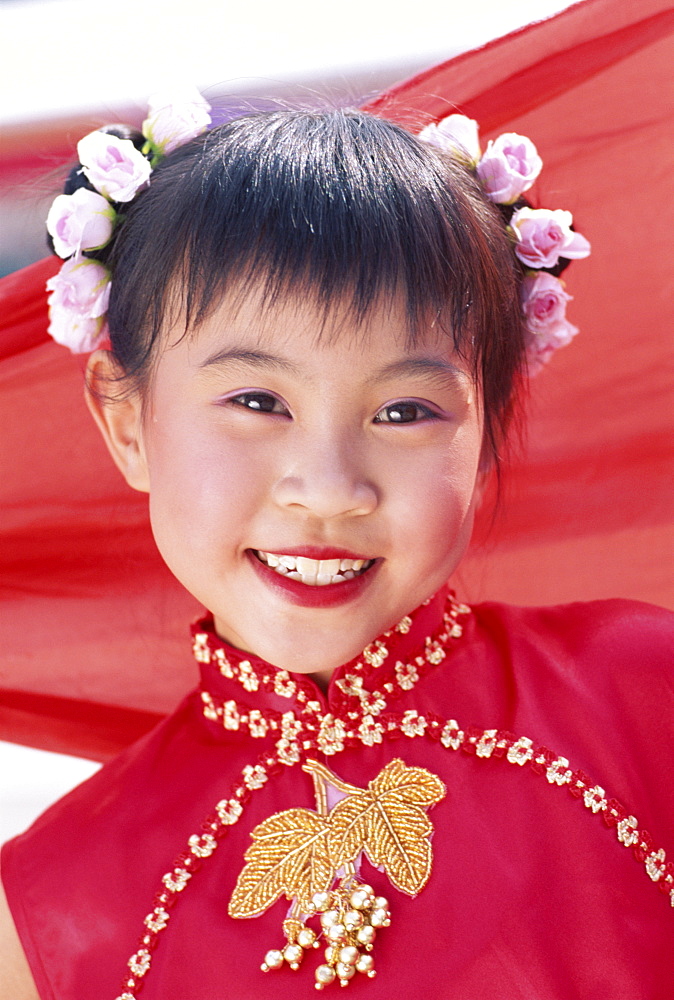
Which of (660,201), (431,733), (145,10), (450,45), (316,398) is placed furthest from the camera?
(145,10)

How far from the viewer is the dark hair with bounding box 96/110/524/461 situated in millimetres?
1105

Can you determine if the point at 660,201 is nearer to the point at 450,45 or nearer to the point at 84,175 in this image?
the point at 450,45

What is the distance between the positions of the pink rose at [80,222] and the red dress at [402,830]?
1.48ft

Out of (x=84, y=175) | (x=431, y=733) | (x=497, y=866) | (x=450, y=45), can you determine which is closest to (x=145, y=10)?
(x=450, y=45)

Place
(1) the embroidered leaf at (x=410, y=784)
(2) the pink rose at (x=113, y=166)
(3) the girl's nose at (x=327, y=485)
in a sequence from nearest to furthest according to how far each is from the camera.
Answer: (3) the girl's nose at (x=327, y=485) < (1) the embroidered leaf at (x=410, y=784) < (2) the pink rose at (x=113, y=166)

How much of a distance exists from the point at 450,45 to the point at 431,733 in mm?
1125

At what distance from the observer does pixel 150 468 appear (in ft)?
4.02

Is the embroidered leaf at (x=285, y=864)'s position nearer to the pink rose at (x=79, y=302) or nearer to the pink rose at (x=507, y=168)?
the pink rose at (x=79, y=302)

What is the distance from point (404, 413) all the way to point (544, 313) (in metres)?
0.31

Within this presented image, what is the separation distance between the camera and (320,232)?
111cm

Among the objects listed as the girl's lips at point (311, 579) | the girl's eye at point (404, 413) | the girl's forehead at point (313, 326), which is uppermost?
the girl's forehead at point (313, 326)

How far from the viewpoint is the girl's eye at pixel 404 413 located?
113 cm

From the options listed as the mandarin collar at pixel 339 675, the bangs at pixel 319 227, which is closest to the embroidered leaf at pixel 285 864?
the mandarin collar at pixel 339 675

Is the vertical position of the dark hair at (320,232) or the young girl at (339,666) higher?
the dark hair at (320,232)
